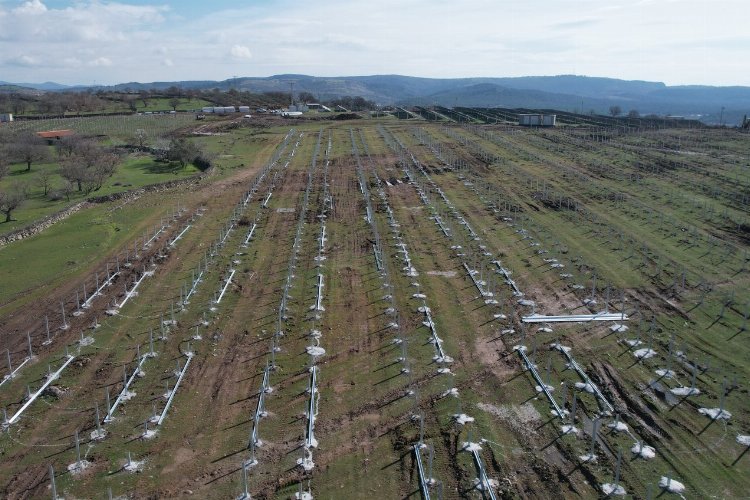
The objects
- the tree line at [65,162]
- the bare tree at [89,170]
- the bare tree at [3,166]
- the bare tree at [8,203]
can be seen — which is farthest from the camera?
the bare tree at [3,166]

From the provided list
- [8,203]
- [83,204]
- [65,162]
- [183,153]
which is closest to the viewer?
[8,203]

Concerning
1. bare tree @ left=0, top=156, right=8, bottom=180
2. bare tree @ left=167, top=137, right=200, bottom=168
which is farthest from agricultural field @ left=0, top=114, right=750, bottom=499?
bare tree @ left=167, top=137, right=200, bottom=168

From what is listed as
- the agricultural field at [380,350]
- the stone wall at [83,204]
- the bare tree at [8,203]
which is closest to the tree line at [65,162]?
the bare tree at [8,203]

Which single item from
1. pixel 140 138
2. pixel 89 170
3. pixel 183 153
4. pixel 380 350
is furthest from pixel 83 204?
pixel 140 138

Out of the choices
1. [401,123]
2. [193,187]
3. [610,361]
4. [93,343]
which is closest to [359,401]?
[610,361]

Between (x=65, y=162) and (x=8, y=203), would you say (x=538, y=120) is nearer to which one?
(x=65, y=162)

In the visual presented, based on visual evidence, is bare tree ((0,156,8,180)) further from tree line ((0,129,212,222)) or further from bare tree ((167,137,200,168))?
bare tree ((167,137,200,168))

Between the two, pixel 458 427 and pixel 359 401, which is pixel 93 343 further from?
pixel 458 427

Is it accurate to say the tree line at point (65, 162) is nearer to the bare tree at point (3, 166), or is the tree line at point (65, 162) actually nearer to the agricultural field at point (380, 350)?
the bare tree at point (3, 166)
